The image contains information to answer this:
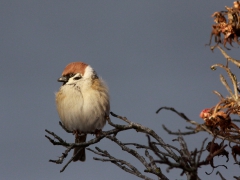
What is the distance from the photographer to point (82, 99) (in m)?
6.91

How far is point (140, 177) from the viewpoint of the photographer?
3.88m

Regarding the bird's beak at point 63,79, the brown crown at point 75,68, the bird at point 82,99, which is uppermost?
the brown crown at point 75,68

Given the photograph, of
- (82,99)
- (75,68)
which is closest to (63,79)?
(75,68)

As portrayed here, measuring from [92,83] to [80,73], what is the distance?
0.33 meters

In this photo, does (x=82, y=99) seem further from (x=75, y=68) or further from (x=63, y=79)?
(x=75, y=68)

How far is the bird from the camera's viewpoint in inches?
273

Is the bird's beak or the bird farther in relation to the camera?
the bird's beak

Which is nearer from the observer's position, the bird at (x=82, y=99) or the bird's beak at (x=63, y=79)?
the bird at (x=82, y=99)

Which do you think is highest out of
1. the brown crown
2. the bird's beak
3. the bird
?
the brown crown

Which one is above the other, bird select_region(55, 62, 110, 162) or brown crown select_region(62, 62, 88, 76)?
brown crown select_region(62, 62, 88, 76)

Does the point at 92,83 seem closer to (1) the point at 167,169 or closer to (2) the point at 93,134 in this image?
(2) the point at 93,134

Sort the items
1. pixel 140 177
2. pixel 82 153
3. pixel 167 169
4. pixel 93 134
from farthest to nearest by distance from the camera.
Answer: pixel 82 153, pixel 93 134, pixel 140 177, pixel 167 169

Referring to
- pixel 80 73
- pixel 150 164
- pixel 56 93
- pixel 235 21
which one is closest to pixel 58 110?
pixel 56 93

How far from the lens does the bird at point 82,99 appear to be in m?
6.93
